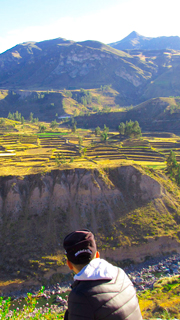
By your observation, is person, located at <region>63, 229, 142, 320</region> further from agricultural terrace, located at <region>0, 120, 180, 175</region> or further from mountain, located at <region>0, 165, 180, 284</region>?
agricultural terrace, located at <region>0, 120, 180, 175</region>

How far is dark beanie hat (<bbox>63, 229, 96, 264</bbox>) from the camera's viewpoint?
4059 mm

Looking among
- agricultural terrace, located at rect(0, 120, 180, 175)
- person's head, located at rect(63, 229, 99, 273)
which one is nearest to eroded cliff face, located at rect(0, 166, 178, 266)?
agricultural terrace, located at rect(0, 120, 180, 175)

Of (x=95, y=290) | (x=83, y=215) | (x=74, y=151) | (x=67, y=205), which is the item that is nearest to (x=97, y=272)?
(x=95, y=290)

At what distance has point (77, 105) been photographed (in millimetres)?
142375

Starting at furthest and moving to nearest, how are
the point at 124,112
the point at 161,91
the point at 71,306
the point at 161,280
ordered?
the point at 161,91 → the point at 124,112 → the point at 161,280 → the point at 71,306

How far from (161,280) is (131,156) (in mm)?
32979

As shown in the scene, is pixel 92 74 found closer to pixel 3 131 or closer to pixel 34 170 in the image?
pixel 3 131

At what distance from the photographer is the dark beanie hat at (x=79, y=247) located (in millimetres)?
4059

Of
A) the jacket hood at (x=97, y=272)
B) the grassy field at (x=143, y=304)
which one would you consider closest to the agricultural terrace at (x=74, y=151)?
the grassy field at (x=143, y=304)

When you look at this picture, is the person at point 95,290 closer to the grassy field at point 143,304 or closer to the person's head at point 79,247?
the person's head at point 79,247

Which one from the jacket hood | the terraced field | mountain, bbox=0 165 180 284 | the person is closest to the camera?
the person

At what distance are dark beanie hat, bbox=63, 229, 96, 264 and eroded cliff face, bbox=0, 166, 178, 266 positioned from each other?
26755 mm

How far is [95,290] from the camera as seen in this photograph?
11.3ft

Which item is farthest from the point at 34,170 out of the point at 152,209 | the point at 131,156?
the point at 131,156
